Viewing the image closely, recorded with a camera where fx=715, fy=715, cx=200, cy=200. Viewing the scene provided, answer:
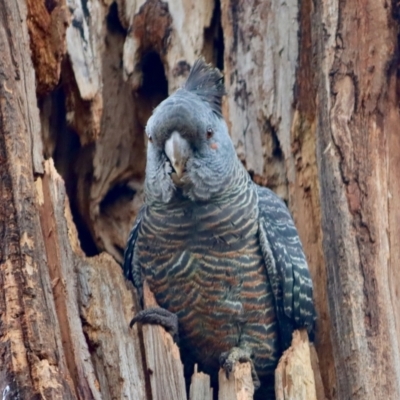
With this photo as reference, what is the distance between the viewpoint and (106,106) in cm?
501

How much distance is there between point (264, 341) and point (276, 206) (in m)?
0.75

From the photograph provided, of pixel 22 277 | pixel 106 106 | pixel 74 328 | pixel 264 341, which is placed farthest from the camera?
pixel 106 106

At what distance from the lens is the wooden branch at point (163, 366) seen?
3.32 m

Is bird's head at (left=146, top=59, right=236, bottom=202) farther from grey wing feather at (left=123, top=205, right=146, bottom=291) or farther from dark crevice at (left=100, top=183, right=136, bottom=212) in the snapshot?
dark crevice at (left=100, top=183, right=136, bottom=212)

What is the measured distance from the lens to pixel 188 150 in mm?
3713

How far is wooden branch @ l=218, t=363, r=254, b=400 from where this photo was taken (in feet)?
10.9

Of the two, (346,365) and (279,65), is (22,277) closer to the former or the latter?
(346,365)

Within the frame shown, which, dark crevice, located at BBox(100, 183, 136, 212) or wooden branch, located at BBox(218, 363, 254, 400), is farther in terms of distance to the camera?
dark crevice, located at BBox(100, 183, 136, 212)

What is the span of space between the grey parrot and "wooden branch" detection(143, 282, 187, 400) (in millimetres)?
234

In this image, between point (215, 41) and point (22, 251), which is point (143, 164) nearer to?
point (215, 41)

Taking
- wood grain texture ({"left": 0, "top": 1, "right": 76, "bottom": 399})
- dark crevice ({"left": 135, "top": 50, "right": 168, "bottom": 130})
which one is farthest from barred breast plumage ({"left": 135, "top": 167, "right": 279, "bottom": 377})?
dark crevice ({"left": 135, "top": 50, "right": 168, "bottom": 130})

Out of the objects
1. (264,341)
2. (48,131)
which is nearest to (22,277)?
(264,341)

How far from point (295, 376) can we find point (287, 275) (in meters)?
0.60

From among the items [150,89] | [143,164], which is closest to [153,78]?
[150,89]
